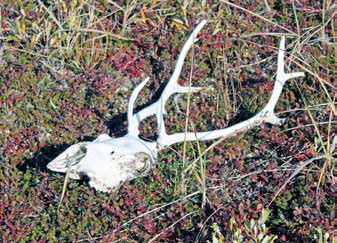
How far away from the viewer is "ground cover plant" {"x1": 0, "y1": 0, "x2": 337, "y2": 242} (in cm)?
538

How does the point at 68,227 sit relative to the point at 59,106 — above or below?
below

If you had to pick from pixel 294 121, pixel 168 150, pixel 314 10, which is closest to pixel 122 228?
pixel 168 150

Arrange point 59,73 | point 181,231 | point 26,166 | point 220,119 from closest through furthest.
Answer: point 181,231 < point 26,166 < point 220,119 < point 59,73

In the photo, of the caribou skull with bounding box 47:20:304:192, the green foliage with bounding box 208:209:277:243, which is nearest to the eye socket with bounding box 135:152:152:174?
the caribou skull with bounding box 47:20:304:192

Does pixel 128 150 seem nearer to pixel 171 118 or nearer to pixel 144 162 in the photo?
pixel 144 162

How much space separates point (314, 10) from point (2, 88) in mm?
3626

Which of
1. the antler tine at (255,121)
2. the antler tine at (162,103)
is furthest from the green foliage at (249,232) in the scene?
the antler tine at (162,103)

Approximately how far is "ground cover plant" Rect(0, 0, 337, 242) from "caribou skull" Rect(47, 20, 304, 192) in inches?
4.8

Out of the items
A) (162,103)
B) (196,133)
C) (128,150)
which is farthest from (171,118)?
(128,150)

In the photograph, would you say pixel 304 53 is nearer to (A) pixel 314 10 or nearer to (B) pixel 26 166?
(A) pixel 314 10

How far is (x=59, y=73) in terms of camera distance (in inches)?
271

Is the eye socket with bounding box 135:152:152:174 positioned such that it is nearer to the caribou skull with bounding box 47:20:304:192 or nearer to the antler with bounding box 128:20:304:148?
the caribou skull with bounding box 47:20:304:192

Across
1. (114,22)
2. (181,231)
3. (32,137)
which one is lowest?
(181,231)

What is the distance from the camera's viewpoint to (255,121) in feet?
20.2
